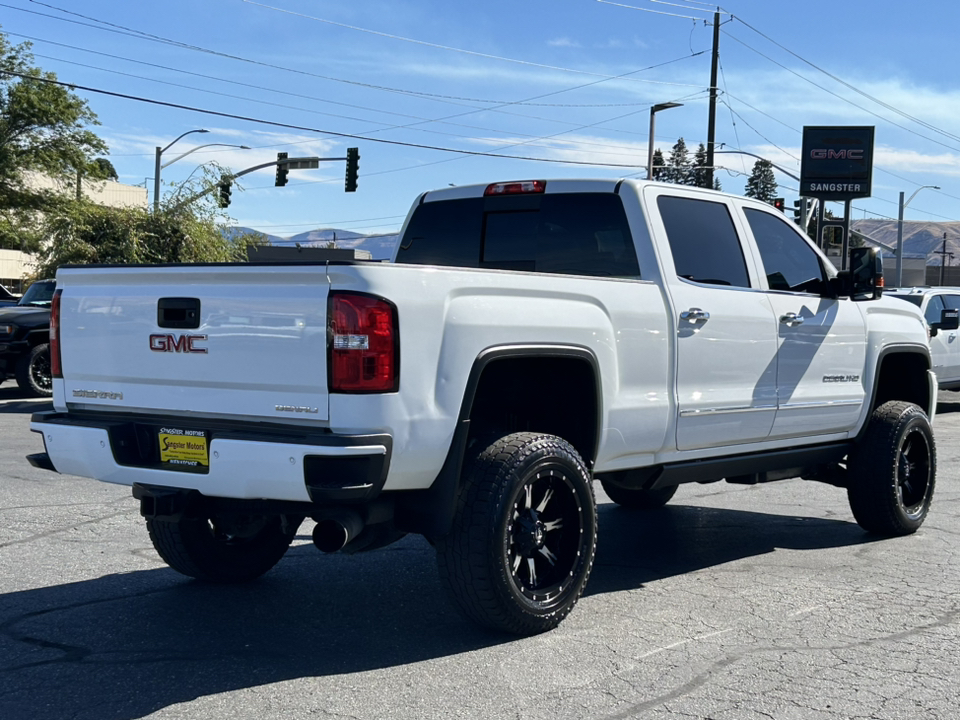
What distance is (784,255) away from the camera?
7.01m

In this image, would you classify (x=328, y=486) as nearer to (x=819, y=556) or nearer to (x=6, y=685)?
(x=6, y=685)

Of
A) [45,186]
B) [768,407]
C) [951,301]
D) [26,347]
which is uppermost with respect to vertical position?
[45,186]

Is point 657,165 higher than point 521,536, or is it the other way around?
point 657,165

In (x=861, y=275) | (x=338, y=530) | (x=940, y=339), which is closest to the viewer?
(x=338, y=530)

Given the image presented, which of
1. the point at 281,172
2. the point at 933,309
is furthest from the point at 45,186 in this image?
the point at 933,309

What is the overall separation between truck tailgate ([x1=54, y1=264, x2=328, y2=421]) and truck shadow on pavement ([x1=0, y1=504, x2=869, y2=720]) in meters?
1.00

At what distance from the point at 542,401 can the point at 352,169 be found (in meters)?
31.2

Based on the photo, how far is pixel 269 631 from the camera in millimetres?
5133

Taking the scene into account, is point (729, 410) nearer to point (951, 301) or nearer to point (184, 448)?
point (184, 448)

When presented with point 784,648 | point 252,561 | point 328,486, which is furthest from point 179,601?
point 784,648

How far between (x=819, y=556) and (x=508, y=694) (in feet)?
10.6

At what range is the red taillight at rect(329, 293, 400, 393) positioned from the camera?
435 centimetres

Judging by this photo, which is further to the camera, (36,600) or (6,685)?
(36,600)

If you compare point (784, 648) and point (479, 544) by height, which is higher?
point (479, 544)
